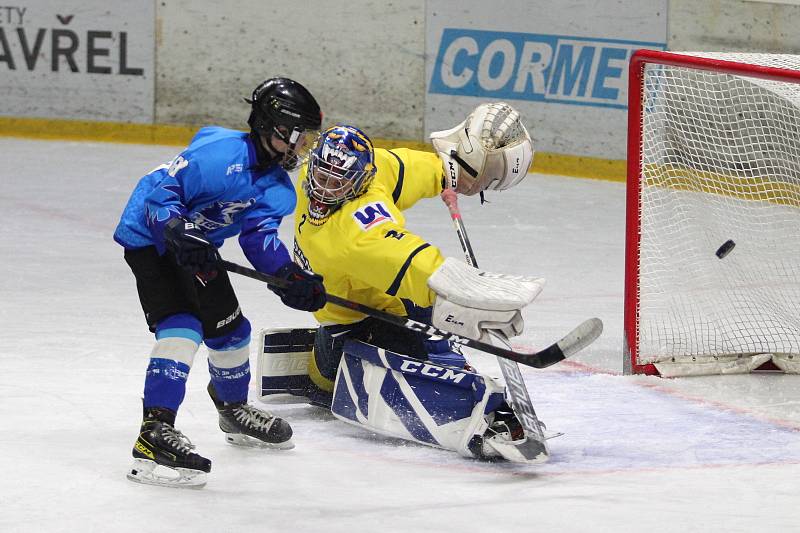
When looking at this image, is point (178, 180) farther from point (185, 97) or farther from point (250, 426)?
point (185, 97)

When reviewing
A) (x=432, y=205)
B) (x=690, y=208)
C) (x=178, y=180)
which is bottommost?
(x=432, y=205)

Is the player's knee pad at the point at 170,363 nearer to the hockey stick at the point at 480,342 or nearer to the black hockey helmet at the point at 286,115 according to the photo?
the hockey stick at the point at 480,342

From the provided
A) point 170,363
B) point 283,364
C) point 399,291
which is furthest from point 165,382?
point 283,364

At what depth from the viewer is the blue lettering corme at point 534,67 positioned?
25.5 feet

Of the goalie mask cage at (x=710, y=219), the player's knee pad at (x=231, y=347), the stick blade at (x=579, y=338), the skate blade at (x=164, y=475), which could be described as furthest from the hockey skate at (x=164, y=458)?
the goalie mask cage at (x=710, y=219)

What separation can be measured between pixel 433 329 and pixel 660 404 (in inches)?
36.5

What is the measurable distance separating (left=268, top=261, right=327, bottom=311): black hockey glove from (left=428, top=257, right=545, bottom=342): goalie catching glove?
260mm

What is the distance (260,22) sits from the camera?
324 inches

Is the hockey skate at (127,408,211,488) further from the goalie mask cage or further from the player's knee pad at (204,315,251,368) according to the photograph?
the goalie mask cage

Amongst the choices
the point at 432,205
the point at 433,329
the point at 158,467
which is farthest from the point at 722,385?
the point at 432,205

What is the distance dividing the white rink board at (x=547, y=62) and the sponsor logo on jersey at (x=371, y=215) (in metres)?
4.57

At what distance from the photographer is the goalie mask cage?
4355 mm

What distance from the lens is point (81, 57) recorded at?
27.2ft

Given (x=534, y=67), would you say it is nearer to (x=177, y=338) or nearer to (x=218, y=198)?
(x=218, y=198)
